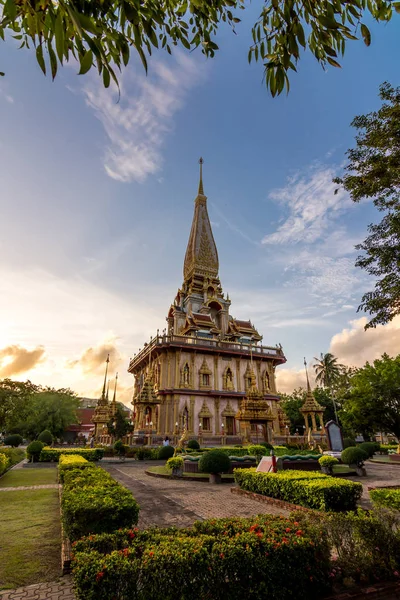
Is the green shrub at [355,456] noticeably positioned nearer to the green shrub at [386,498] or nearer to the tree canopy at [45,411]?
the green shrub at [386,498]

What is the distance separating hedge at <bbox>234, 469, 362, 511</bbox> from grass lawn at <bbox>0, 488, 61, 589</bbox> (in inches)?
230

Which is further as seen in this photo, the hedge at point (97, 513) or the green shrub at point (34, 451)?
the green shrub at point (34, 451)

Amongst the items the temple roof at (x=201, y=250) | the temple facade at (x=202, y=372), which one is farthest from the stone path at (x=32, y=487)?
the temple roof at (x=201, y=250)

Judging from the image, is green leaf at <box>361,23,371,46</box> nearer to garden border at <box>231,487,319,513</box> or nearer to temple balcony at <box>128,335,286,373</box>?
garden border at <box>231,487,319,513</box>

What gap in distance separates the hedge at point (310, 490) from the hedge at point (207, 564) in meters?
4.00

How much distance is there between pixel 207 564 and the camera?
3412mm

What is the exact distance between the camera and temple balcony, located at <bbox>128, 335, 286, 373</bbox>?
3553 cm

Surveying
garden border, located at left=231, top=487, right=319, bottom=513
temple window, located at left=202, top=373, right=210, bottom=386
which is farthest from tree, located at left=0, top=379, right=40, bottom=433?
garden border, located at left=231, top=487, right=319, bottom=513

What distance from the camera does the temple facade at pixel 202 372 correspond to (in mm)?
33188

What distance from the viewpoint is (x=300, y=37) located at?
2.65m

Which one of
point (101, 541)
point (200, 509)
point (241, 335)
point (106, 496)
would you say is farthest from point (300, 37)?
point (241, 335)

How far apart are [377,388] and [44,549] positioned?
Answer: 102 ft

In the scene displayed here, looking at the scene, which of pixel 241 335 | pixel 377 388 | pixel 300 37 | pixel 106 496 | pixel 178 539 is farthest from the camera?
pixel 241 335

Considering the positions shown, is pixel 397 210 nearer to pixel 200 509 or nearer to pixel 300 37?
pixel 300 37
